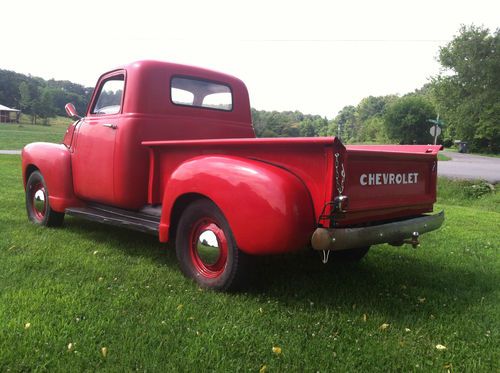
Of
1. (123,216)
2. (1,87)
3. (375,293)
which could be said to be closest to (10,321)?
(123,216)

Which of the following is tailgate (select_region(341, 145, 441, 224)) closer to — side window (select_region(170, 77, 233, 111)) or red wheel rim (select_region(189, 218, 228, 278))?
red wheel rim (select_region(189, 218, 228, 278))

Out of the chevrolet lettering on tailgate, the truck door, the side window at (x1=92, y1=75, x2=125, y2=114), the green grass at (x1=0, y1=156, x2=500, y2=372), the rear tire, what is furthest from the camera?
the side window at (x1=92, y1=75, x2=125, y2=114)

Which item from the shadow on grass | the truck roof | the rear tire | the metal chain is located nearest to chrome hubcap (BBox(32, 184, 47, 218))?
the shadow on grass

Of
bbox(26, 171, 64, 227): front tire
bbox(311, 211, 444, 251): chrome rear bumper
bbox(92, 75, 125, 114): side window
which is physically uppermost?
bbox(92, 75, 125, 114): side window

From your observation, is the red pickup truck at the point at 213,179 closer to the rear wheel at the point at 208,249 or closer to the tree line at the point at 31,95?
the rear wheel at the point at 208,249

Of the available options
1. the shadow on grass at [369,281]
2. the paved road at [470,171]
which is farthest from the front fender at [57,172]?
the paved road at [470,171]

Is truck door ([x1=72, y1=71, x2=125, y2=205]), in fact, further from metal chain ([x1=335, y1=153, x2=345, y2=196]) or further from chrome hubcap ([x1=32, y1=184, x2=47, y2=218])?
metal chain ([x1=335, y1=153, x2=345, y2=196])

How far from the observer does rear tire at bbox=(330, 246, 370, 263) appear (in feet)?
14.3

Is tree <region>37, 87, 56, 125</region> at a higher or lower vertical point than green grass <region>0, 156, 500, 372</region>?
higher

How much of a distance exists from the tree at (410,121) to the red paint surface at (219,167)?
59882mm

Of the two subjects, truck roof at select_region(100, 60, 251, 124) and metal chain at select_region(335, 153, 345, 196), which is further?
truck roof at select_region(100, 60, 251, 124)

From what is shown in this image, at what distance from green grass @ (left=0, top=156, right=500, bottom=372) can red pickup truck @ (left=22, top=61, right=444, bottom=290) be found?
0.34 metres

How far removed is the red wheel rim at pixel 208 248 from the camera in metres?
3.36

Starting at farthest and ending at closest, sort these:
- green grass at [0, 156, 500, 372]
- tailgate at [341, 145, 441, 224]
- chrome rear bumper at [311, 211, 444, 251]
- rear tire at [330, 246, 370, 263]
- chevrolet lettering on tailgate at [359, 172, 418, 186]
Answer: rear tire at [330, 246, 370, 263] → chevrolet lettering on tailgate at [359, 172, 418, 186] → tailgate at [341, 145, 441, 224] → chrome rear bumper at [311, 211, 444, 251] → green grass at [0, 156, 500, 372]
